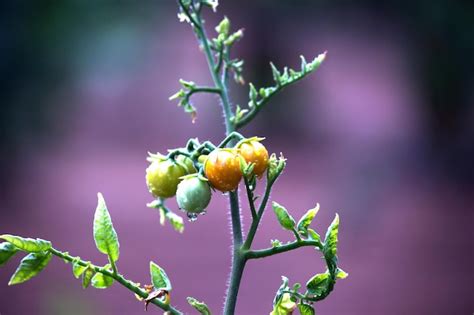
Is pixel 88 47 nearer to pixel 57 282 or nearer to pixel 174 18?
pixel 174 18

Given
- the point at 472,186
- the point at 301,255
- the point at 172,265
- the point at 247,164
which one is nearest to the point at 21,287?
the point at 172,265

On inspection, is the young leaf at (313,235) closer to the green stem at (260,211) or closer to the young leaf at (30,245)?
the green stem at (260,211)

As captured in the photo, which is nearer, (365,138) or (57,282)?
(57,282)

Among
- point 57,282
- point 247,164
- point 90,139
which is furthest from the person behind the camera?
point 90,139

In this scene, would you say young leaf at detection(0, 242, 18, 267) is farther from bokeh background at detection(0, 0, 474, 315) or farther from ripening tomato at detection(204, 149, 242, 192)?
bokeh background at detection(0, 0, 474, 315)

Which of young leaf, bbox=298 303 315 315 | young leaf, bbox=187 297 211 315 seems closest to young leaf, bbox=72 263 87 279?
young leaf, bbox=187 297 211 315

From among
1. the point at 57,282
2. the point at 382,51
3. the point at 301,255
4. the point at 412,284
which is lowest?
the point at 412,284
